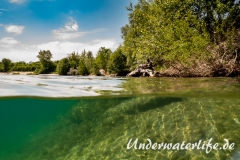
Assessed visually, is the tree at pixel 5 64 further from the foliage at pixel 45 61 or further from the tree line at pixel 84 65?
the foliage at pixel 45 61

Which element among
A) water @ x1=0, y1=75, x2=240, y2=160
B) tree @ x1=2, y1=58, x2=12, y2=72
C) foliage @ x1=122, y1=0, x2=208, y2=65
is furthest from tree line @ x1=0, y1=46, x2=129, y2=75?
water @ x1=0, y1=75, x2=240, y2=160

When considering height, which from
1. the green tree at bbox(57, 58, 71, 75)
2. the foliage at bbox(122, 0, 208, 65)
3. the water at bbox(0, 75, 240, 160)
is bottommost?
the water at bbox(0, 75, 240, 160)

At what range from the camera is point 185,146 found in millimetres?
6234

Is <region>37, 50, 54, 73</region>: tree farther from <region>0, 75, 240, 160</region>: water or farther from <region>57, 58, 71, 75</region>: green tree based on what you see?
<region>0, 75, 240, 160</region>: water

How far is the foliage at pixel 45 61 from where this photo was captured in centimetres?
5594

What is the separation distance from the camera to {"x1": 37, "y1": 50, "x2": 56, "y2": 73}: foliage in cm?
5594

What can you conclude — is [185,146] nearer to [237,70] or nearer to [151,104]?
[151,104]

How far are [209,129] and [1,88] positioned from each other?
883 cm

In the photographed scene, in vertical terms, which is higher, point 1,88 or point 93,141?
point 1,88

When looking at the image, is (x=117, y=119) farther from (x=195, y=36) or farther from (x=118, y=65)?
(x=118, y=65)

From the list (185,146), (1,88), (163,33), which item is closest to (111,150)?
(185,146)

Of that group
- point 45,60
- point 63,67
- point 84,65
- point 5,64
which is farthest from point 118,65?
point 5,64

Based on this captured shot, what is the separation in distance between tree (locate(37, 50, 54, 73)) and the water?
4584 centimetres

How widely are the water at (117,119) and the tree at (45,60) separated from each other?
45836 mm
